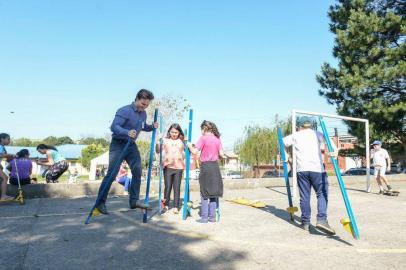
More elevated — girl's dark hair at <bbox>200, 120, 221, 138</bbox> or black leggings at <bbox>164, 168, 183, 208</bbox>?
girl's dark hair at <bbox>200, 120, 221, 138</bbox>

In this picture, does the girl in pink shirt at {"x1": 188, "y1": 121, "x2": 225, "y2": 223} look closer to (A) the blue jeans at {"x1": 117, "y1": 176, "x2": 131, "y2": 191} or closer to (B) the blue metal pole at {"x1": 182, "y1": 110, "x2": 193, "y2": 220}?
(B) the blue metal pole at {"x1": 182, "y1": 110, "x2": 193, "y2": 220}

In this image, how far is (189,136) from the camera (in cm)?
649

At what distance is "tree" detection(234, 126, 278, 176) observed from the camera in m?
43.1

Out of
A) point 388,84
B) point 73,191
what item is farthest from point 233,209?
point 388,84

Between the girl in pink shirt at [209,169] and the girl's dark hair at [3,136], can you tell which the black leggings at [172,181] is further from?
the girl's dark hair at [3,136]

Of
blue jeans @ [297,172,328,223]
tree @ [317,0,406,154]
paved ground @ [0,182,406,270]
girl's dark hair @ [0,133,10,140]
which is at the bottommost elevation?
paved ground @ [0,182,406,270]

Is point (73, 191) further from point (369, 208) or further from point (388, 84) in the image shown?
point (388, 84)

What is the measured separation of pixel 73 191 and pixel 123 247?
Answer: 7.49 metres

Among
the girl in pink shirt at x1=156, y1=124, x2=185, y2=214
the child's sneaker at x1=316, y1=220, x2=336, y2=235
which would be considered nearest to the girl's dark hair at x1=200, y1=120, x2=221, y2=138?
the girl in pink shirt at x1=156, y1=124, x2=185, y2=214

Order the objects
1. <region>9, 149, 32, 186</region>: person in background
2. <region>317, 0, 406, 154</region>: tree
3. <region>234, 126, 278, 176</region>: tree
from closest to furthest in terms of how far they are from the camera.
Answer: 1. <region>9, 149, 32, 186</region>: person in background
2. <region>317, 0, 406, 154</region>: tree
3. <region>234, 126, 278, 176</region>: tree

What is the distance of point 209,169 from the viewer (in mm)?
6227

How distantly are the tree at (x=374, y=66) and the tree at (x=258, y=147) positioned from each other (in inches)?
811

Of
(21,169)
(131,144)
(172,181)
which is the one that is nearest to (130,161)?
(131,144)

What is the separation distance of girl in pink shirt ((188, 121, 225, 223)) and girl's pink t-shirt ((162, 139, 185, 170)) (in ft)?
3.78
